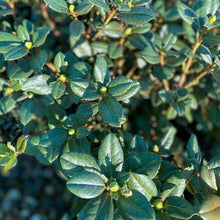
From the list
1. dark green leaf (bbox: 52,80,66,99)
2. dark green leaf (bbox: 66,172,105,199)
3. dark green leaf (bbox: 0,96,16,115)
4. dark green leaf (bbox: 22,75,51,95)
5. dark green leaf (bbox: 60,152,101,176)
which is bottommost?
dark green leaf (bbox: 0,96,16,115)

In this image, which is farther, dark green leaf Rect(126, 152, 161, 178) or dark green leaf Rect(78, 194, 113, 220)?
dark green leaf Rect(126, 152, 161, 178)

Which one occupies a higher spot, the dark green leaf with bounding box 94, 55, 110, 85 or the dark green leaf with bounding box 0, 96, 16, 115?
the dark green leaf with bounding box 94, 55, 110, 85

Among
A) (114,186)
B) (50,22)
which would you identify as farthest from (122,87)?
(50,22)

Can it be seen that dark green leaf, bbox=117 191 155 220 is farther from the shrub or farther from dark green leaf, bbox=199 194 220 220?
dark green leaf, bbox=199 194 220 220

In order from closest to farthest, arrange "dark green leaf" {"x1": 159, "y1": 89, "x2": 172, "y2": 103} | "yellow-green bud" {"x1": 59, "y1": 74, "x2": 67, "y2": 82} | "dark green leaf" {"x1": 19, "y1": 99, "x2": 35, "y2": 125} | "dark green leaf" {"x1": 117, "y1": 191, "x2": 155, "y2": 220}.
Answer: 1. "dark green leaf" {"x1": 117, "y1": 191, "x2": 155, "y2": 220}
2. "yellow-green bud" {"x1": 59, "y1": 74, "x2": 67, "y2": 82}
3. "dark green leaf" {"x1": 19, "y1": 99, "x2": 35, "y2": 125}
4. "dark green leaf" {"x1": 159, "y1": 89, "x2": 172, "y2": 103}

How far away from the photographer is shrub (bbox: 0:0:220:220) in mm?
1072

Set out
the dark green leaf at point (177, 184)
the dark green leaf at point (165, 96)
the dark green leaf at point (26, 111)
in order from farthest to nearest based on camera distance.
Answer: the dark green leaf at point (165, 96)
the dark green leaf at point (26, 111)
the dark green leaf at point (177, 184)

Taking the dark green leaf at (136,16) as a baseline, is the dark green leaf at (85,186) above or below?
below

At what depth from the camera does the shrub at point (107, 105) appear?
1.07m

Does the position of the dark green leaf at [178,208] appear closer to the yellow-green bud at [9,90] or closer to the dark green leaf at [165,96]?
the dark green leaf at [165,96]

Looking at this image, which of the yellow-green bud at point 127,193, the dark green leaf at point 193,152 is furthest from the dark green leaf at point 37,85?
the dark green leaf at point 193,152

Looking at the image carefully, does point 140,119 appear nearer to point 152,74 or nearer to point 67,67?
point 152,74

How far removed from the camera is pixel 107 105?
115 cm

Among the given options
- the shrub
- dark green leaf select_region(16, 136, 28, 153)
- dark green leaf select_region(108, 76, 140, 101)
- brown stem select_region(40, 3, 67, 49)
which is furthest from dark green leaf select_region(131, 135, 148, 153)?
brown stem select_region(40, 3, 67, 49)
